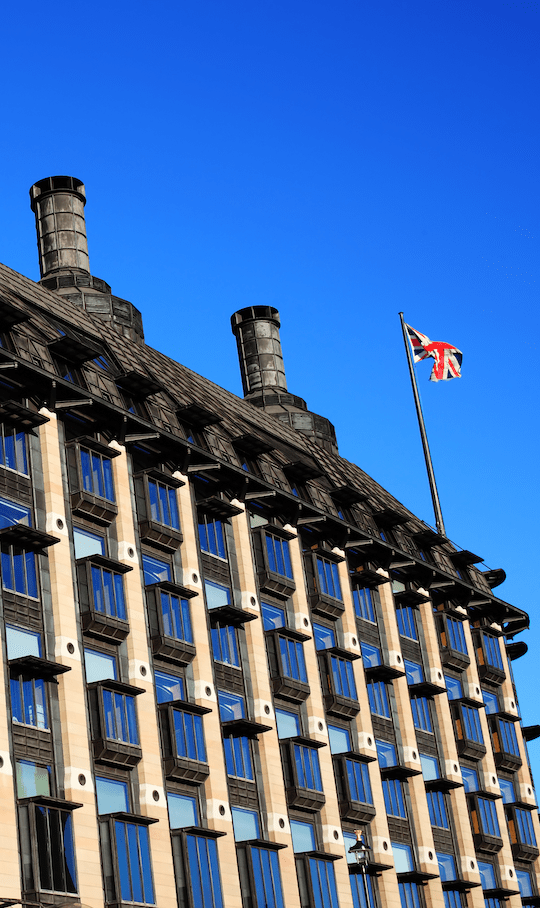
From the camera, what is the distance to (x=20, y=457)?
54812 mm

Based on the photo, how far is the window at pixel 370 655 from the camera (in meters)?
73.1

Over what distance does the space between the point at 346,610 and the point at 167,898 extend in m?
23.2

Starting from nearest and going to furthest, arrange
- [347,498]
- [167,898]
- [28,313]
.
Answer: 1. [167,898]
2. [28,313]
3. [347,498]

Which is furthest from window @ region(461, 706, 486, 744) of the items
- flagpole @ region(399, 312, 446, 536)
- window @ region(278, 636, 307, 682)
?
window @ region(278, 636, 307, 682)

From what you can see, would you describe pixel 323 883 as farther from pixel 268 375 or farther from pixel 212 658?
pixel 268 375

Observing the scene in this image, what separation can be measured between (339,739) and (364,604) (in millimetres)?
9053

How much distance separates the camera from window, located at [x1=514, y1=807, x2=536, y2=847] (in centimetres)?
8075

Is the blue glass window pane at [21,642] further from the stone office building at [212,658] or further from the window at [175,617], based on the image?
the window at [175,617]

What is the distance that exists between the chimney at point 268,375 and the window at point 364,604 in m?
17.2

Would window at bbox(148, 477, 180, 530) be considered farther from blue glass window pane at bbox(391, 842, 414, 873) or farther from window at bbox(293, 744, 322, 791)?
blue glass window pane at bbox(391, 842, 414, 873)

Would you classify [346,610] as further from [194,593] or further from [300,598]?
[194,593]

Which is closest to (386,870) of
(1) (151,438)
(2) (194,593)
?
(2) (194,593)

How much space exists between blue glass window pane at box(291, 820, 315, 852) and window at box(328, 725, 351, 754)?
5.08m

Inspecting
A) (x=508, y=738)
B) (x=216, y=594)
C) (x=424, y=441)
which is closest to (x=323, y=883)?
(x=216, y=594)
